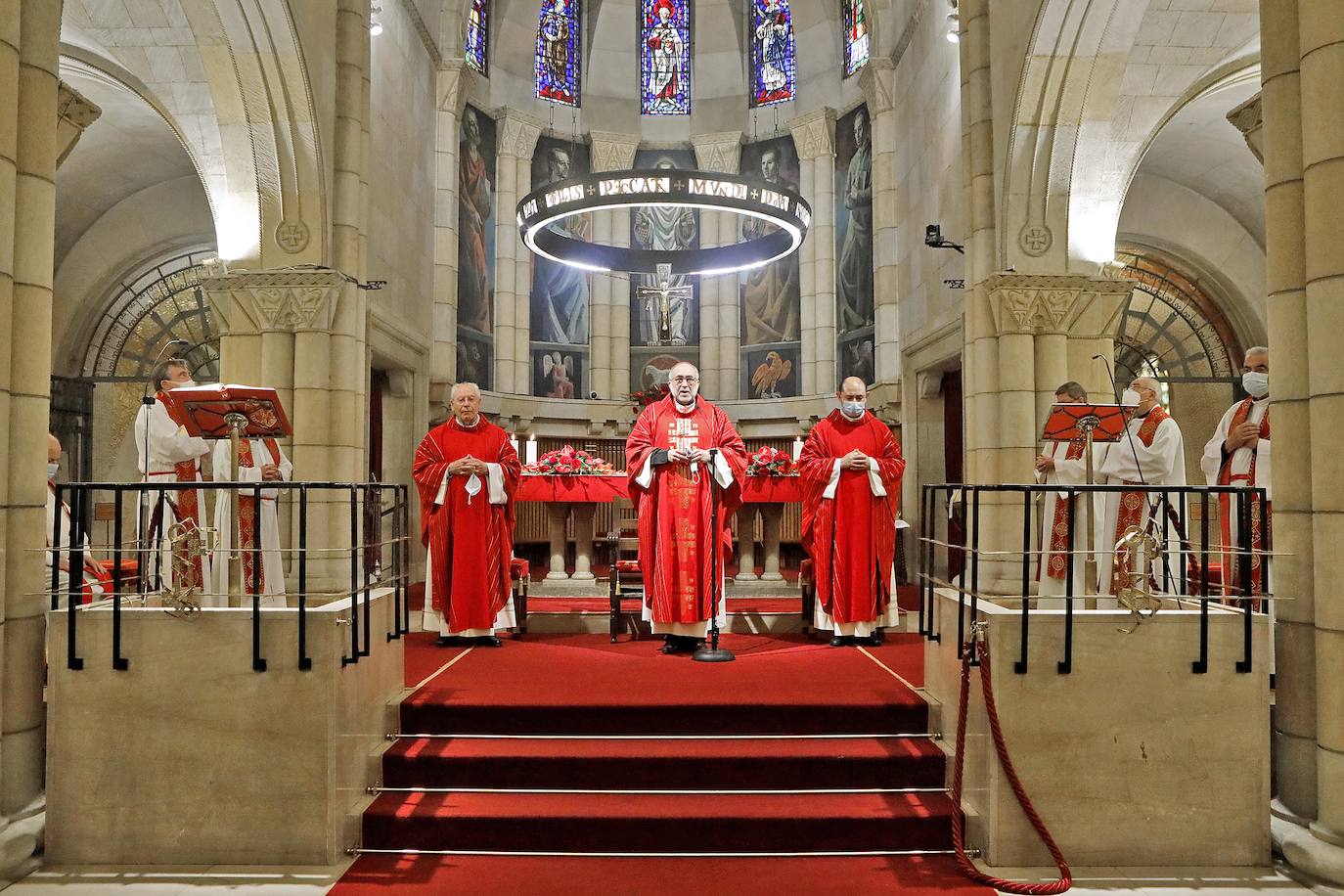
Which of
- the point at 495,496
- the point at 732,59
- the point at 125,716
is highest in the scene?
the point at 732,59

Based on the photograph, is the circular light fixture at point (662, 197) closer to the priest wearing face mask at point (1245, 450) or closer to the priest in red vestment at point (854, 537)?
the priest in red vestment at point (854, 537)

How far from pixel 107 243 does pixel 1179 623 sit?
1414 cm

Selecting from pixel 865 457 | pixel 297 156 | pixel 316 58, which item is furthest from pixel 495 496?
pixel 316 58

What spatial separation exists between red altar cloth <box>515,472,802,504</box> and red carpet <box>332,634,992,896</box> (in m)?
3.76

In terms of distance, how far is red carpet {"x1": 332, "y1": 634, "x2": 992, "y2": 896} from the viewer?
4.01 m

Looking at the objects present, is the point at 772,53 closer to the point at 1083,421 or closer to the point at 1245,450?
the point at 1245,450

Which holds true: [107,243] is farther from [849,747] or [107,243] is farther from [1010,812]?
[1010,812]

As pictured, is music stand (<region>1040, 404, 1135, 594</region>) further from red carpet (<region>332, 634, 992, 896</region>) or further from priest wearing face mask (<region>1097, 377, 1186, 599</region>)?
priest wearing face mask (<region>1097, 377, 1186, 599</region>)

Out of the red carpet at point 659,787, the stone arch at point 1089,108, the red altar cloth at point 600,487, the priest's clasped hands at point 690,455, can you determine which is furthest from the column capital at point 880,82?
the red carpet at point 659,787

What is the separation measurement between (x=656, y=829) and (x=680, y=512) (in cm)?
285

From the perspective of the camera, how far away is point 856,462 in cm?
718

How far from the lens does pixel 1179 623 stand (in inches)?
165

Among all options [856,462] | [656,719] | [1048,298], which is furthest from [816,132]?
[656,719]

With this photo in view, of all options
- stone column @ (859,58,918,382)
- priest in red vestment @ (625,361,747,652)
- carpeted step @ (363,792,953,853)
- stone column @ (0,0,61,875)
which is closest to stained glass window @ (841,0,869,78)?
stone column @ (859,58,918,382)
